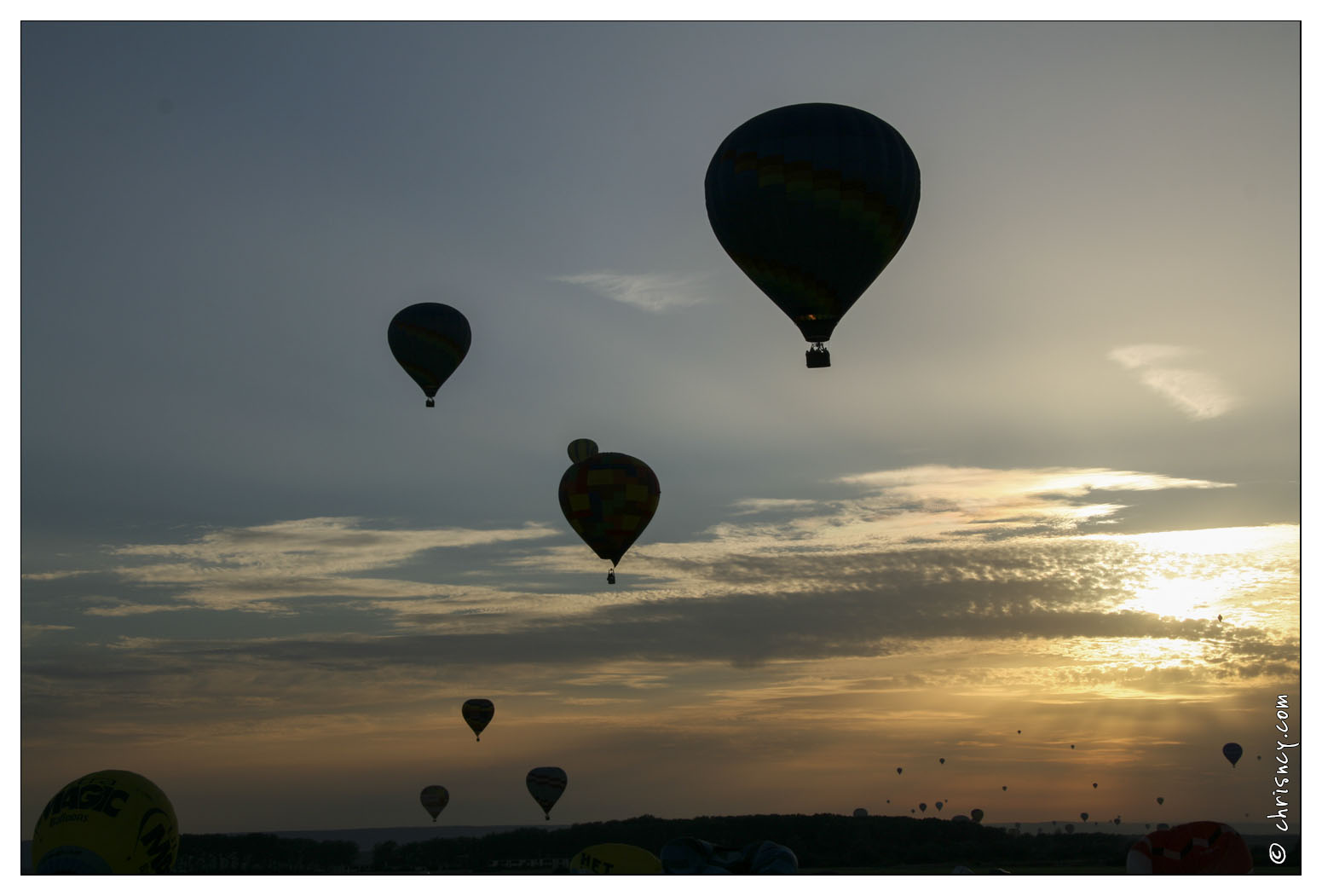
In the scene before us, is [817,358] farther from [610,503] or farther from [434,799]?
[434,799]

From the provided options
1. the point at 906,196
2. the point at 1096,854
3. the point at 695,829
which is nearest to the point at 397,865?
the point at 695,829

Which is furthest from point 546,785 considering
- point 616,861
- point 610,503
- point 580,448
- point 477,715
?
point 616,861

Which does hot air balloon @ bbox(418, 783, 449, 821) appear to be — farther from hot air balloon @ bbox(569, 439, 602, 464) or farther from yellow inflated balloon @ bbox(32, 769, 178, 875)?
yellow inflated balloon @ bbox(32, 769, 178, 875)

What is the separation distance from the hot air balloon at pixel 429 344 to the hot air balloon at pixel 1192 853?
3421 cm

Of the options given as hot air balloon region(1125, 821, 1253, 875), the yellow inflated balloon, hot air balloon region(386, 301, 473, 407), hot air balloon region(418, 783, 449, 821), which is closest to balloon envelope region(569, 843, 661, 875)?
the yellow inflated balloon

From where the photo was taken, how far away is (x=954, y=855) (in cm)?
9375

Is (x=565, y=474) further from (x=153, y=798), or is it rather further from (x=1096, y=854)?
(x=1096, y=854)

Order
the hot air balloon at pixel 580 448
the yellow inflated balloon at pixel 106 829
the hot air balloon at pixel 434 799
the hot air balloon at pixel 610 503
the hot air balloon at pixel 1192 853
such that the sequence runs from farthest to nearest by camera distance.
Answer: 1. the hot air balloon at pixel 434 799
2. the hot air balloon at pixel 580 448
3. the hot air balloon at pixel 610 503
4. the hot air balloon at pixel 1192 853
5. the yellow inflated balloon at pixel 106 829

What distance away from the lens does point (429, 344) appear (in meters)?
55.4

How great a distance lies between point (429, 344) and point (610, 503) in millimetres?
11277

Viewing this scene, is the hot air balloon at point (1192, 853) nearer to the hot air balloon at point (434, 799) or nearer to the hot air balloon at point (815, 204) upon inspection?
the hot air balloon at point (815, 204)

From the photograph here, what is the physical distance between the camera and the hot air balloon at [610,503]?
166 ft

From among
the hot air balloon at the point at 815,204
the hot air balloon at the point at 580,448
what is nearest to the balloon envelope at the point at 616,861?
the hot air balloon at the point at 815,204
